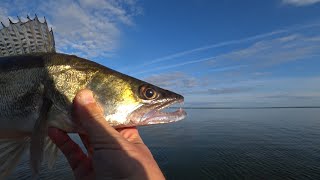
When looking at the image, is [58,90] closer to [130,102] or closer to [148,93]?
[130,102]

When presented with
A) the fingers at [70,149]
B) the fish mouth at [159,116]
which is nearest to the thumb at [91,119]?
the fish mouth at [159,116]

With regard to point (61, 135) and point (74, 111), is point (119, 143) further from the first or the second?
point (61, 135)

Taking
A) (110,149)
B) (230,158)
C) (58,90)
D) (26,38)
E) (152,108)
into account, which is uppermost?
(26,38)

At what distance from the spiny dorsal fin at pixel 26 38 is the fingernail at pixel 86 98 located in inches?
58.4

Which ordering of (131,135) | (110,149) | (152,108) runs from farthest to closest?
1. (152,108)
2. (131,135)
3. (110,149)

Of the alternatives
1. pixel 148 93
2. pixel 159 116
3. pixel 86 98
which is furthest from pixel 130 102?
pixel 86 98

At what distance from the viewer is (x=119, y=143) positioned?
3.91 m

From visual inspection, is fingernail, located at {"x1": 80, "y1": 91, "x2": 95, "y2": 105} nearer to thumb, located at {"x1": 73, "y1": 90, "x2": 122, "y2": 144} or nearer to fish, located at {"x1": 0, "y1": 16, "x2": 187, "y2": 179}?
thumb, located at {"x1": 73, "y1": 90, "x2": 122, "y2": 144}

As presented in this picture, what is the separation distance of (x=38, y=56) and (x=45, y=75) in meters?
0.50

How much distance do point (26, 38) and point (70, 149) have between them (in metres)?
2.33

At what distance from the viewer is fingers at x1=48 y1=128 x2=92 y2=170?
17.4 feet

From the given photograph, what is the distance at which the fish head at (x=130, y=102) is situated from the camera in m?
4.79

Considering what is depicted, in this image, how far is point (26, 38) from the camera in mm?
5480

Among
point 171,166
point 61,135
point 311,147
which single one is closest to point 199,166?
point 171,166
